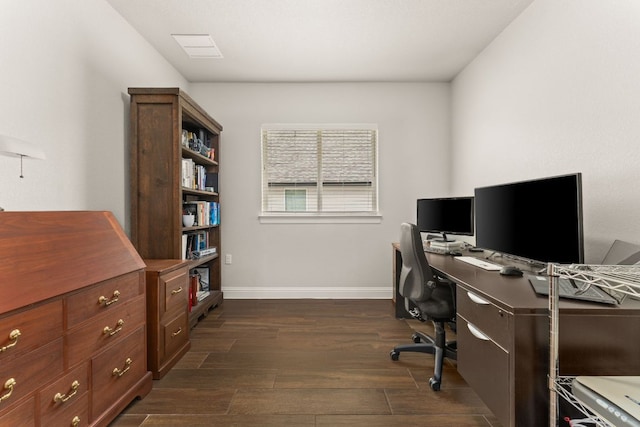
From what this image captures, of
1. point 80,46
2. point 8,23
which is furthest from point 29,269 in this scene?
point 80,46

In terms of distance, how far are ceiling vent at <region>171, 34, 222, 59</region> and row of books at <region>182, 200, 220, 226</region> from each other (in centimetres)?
147

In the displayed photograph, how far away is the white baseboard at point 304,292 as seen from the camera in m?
3.97

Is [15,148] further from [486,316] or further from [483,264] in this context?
[483,264]

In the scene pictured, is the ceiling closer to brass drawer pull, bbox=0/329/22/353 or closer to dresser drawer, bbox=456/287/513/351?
dresser drawer, bbox=456/287/513/351

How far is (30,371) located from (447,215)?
2995 millimetres

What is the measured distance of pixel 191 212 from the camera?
3.23 metres

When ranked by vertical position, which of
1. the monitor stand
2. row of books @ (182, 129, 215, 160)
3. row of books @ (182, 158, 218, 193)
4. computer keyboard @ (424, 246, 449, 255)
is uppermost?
row of books @ (182, 129, 215, 160)

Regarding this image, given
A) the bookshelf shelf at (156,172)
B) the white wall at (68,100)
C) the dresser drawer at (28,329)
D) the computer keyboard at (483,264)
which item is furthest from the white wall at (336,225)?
the dresser drawer at (28,329)

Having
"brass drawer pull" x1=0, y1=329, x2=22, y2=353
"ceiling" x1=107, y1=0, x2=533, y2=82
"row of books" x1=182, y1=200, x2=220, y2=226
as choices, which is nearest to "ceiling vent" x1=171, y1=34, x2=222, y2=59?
"ceiling" x1=107, y1=0, x2=533, y2=82

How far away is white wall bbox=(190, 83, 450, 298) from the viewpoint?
156 inches

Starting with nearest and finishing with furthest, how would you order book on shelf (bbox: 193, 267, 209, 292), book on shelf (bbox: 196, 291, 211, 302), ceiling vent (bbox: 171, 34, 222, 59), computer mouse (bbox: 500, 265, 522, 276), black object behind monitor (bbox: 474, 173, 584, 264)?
black object behind monitor (bbox: 474, 173, 584, 264) < computer mouse (bbox: 500, 265, 522, 276) < ceiling vent (bbox: 171, 34, 222, 59) < book on shelf (bbox: 196, 291, 211, 302) < book on shelf (bbox: 193, 267, 209, 292)

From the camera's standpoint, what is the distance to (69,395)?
4.56ft

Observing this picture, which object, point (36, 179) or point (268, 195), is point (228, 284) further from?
point (36, 179)

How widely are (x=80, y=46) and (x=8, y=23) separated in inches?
20.8
